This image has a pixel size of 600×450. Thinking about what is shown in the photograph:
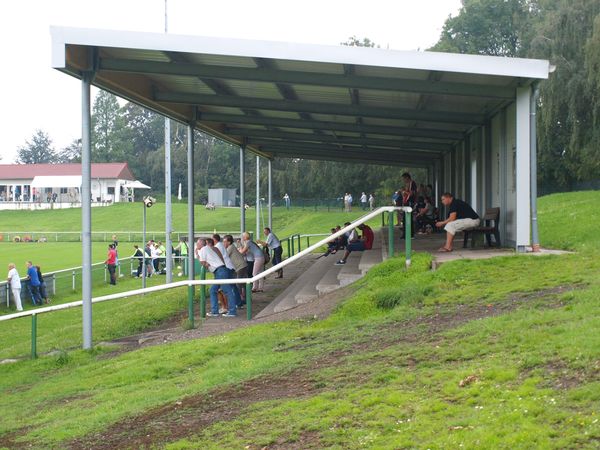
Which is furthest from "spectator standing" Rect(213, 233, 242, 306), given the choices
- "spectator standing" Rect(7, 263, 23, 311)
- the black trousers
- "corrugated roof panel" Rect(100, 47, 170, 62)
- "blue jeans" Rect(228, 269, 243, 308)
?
the black trousers

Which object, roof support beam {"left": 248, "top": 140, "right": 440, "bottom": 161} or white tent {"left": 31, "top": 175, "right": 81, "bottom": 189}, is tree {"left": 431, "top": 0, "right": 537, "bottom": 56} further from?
white tent {"left": 31, "top": 175, "right": 81, "bottom": 189}

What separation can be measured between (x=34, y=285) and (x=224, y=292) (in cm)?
1240

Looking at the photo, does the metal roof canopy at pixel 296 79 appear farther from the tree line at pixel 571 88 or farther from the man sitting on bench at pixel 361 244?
the tree line at pixel 571 88

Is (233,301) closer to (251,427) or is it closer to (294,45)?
(294,45)

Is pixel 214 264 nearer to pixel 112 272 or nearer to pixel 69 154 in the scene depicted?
pixel 112 272

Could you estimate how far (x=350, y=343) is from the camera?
10445mm

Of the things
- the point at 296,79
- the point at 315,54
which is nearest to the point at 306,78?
the point at 296,79

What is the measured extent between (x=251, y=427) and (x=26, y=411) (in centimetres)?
429

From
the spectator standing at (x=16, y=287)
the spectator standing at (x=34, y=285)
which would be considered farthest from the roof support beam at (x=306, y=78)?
the spectator standing at (x=34, y=285)

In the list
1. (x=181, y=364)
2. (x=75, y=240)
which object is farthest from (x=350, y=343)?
(x=75, y=240)

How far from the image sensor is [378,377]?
8.45 meters

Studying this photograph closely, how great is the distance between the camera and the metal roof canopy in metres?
13.6

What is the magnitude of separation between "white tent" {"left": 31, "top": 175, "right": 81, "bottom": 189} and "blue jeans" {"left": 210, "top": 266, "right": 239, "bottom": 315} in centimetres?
8181

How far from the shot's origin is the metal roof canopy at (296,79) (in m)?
13.6
